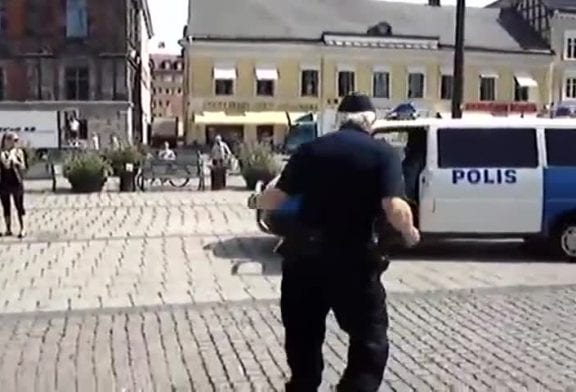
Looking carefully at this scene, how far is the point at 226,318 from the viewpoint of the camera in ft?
25.7

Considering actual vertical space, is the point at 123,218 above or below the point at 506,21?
below

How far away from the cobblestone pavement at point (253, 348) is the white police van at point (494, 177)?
274cm

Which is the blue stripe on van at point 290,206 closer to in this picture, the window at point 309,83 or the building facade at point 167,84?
the window at point 309,83

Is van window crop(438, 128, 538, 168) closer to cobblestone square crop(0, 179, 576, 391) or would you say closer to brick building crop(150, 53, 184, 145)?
cobblestone square crop(0, 179, 576, 391)

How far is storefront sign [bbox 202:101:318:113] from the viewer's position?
54.4 m

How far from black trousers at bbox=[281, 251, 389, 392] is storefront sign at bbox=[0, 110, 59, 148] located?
1301 inches

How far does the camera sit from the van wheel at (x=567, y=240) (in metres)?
11.5

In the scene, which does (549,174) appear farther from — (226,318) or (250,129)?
(250,129)

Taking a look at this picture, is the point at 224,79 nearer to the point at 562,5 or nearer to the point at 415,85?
the point at 415,85

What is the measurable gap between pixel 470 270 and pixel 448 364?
4506 millimetres

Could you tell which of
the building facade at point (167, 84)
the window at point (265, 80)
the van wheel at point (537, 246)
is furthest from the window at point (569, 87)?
the building facade at point (167, 84)

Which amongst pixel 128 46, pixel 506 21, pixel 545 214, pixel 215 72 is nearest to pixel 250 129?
pixel 215 72

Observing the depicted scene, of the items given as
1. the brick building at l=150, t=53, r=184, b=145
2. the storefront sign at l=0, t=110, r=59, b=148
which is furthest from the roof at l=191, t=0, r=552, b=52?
the brick building at l=150, t=53, r=184, b=145

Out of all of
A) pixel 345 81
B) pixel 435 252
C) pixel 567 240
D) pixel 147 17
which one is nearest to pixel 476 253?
pixel 435 252
